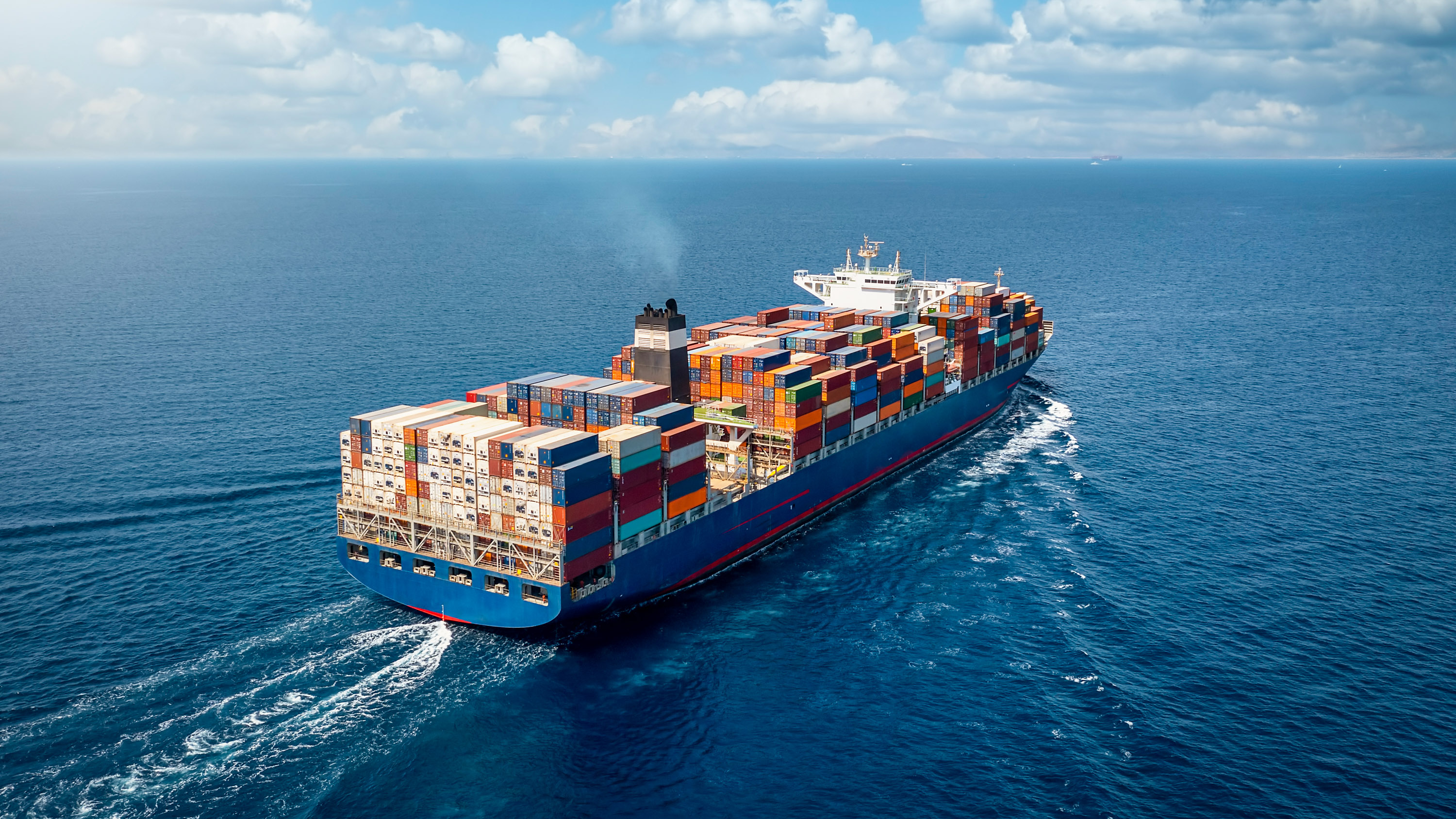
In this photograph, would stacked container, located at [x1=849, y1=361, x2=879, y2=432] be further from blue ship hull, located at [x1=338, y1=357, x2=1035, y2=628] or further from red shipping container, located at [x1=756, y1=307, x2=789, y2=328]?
red shipping container, located at [x1=756, y1=307, x2=789, y2=328]

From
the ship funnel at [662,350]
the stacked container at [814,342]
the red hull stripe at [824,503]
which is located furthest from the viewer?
the stacked container at [814,342]

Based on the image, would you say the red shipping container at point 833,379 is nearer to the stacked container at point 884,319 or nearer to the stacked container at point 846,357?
the stacked container at point 846,357

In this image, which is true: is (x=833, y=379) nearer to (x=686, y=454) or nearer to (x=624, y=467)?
(x=686, y=454)

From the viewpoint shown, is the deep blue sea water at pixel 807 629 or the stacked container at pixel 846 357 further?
the stacked container at pixel 846 357

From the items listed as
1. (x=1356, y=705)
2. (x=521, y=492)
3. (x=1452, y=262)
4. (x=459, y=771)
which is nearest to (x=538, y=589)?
(x=521, y=492)

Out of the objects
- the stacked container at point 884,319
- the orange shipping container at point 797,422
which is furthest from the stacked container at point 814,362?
the stacked container at point 884,319

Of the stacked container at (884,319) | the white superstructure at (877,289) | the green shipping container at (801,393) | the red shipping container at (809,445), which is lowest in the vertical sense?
the red shipping container at (809,445)

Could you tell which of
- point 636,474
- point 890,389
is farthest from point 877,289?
point 636,474

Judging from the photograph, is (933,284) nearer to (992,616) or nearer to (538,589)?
(992,616)
